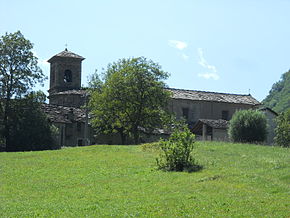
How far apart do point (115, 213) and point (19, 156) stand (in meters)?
24.2

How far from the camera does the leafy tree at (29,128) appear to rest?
172ft

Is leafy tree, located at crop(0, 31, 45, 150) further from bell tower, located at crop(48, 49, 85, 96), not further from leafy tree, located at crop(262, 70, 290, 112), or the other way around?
leafy tree, located at crop(262, 70, 290, 112)

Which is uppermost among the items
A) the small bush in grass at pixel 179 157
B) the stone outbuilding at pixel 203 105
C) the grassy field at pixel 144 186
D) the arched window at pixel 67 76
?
the arched window at pixel 67 76

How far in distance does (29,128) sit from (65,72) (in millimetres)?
29905

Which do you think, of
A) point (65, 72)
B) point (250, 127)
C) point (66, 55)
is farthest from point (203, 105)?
point (250, 127)

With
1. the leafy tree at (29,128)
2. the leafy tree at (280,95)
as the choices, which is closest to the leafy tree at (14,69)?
the leafy tree at (29,128)

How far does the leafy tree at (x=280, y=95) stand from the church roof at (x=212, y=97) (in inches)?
1556

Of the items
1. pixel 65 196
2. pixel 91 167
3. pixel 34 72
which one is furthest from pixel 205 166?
pixel 34 72

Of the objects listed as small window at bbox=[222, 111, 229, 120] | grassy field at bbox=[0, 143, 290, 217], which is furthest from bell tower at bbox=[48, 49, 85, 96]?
grassy field at bbox=[0, 143, 290, 217]

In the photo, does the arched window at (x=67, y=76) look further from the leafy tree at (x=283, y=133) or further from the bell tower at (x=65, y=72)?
the leafy tree at (x=283, y=133)

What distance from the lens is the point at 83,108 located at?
230ft

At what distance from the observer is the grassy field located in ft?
51.0

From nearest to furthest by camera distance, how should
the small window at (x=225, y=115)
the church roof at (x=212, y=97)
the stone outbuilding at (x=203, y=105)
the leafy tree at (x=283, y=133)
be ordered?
the leafy tree at (x=283, y=133)
the stone outbuilding at (x=203, y=105)
the church roof at (x=212, y=97)
the small window at (x=225, y=115)

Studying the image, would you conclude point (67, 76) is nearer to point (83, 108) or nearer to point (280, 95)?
point (83, 108)
